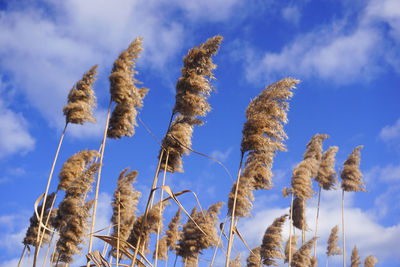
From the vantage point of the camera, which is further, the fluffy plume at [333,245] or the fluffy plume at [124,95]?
the fluffy plume at [333,245]

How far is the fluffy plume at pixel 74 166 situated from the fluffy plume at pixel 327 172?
8.58 m

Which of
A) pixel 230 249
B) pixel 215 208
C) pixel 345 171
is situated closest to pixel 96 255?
pixel 230 249

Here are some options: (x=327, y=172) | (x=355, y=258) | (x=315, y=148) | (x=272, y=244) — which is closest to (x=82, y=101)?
(x=272, y=244)

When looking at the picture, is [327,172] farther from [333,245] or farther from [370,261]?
[370,261]

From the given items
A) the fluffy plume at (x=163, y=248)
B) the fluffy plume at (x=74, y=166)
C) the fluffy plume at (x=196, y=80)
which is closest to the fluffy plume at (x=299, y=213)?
the fluffy plume at (x=163, y=248)

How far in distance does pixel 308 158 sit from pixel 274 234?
2957mm

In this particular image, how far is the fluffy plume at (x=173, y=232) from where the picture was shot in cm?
1115

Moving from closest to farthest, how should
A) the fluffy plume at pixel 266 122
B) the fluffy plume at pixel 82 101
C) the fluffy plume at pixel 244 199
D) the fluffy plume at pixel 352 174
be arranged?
the fluffy plume at pixel 266 122, the fluffy plume at pixel 244 199, the fluffy plume at pixel 82 101, the fluffy plume at pixel 352 174

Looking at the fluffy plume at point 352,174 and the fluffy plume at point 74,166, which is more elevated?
the fluffy plume at point 352,174

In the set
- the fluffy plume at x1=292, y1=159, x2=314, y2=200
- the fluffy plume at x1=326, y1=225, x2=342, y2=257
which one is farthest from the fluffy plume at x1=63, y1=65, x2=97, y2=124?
the fluffy plume at x1=326, y1=225, x2=342, y2=257

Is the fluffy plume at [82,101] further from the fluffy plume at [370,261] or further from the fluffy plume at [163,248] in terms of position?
the fluffy plume at [370,261]

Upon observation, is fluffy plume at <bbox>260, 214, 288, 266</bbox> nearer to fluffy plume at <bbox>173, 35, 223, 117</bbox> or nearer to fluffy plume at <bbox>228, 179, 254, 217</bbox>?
fluffy plume at <bbox>228, 179, 254, 217</bbox>

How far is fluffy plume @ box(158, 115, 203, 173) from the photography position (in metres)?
4.25

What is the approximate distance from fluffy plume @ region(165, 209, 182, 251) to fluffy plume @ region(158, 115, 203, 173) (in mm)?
6652
